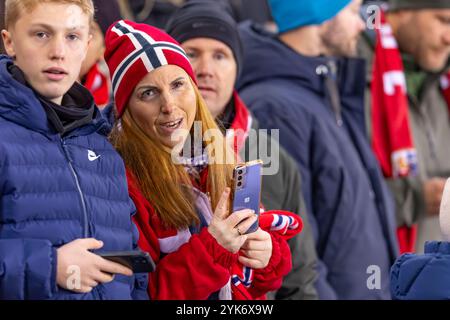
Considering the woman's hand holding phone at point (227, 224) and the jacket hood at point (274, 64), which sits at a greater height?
the jacket hood at point (274, 64)

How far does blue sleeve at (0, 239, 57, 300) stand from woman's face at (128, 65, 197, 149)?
2.02 ft

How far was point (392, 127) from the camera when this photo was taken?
657cm

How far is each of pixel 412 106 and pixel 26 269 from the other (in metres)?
4.05

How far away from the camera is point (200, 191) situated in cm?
377

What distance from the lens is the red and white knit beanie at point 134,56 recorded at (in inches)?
146

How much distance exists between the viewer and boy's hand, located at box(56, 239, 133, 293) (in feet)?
10.8

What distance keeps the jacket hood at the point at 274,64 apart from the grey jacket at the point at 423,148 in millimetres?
901

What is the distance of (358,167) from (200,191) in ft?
6.77

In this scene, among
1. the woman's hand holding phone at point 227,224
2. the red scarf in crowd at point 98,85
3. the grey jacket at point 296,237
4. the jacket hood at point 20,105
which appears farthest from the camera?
the grey jacket at point 296,237

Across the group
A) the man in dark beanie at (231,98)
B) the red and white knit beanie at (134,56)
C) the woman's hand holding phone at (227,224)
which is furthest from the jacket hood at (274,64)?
the woman's hand holding phone at (227,224)

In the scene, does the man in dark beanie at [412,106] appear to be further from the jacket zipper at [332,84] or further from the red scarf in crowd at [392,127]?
the jacket zipper at [332,84]

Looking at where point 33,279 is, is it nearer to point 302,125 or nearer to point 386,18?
point 302,125

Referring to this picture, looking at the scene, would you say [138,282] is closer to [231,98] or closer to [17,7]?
[17,7]

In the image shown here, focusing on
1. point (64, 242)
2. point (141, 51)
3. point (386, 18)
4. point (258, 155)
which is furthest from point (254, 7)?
point (64, 242)
